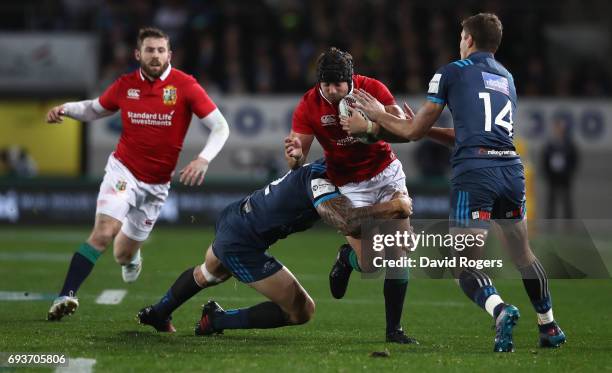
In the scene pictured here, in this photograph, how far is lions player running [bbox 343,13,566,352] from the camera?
6844 mm

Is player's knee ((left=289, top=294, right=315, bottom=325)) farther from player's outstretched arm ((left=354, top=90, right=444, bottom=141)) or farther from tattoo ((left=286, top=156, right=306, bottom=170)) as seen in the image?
player's outstretched arm ((left=354, top=90, right=444, bottom=141))

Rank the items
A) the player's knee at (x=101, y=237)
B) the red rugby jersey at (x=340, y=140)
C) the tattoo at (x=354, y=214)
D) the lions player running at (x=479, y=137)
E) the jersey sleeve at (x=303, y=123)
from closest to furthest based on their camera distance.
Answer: the lions player running at (x=479, y=137), the tattoo at (x=354, y=214), the red rugby jersey at (x=340, y=140), the jersey sleeve at (x=303, y=123), the player's knee at (x=101, y=237)

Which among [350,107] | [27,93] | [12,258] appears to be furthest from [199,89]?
[27,93]

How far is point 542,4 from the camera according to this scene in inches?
977

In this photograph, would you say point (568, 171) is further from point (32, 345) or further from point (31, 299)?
point (32, 345)

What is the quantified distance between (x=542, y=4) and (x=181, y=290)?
18.9 m

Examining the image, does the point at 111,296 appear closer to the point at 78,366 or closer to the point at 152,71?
the point at 152,71

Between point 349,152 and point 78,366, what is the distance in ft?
9.13

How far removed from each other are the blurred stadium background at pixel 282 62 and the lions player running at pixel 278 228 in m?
13.4

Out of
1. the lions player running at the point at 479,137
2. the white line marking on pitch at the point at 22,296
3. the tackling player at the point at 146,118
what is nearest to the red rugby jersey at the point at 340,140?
the lions player running at the point at 479,137

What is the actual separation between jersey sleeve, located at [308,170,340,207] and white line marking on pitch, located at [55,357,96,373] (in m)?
1.86

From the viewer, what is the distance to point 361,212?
24.4 ft

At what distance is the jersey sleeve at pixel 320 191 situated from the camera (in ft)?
23.7

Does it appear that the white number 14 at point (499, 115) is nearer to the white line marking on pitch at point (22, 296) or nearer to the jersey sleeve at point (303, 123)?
the jersey sleeve at point (303, 123)
